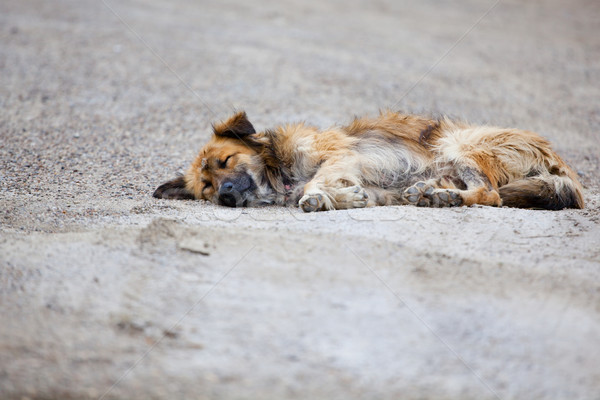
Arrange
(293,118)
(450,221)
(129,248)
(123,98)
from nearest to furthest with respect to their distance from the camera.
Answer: (129,248) < (450,221) < (293,118) < (123,98)

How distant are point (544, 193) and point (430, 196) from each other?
992mm

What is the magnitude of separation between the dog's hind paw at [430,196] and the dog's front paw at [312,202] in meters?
0.73

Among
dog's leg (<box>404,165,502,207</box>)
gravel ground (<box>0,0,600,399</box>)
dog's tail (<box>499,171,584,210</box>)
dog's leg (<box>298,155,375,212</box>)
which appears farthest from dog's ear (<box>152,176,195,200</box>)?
dog's tail (<box>499,171,584,210</box>)

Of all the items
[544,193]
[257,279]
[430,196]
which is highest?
[544,193]

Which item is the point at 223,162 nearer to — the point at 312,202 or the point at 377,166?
the point at 312,202

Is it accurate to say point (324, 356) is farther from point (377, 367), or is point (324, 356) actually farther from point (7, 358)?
point (7, 358)

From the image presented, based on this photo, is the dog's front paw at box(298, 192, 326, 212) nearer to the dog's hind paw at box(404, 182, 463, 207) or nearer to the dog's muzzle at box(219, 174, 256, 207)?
the dog's muzzle at box(219, 174, 256, 207)

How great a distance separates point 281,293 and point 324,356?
0.55 meters

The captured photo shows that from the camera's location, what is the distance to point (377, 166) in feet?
17.4

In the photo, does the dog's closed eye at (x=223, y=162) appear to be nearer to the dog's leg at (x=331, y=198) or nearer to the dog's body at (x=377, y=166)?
the dog's body at (x=377, y=166)

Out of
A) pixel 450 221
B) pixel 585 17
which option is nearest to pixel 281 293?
pixel 450 221

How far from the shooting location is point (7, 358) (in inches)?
107

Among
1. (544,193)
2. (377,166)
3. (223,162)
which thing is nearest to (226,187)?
(223,162)

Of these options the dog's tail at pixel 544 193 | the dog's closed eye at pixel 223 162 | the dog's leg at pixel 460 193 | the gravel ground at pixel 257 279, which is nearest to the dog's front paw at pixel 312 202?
the gravel ground at pixel 257 279
